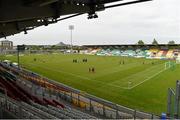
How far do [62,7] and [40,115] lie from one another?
21.1ft

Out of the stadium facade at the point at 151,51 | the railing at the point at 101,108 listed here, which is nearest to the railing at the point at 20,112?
the railing at the point at 101,108

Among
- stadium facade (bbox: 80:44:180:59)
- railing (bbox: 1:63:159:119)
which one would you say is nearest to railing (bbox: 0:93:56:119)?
railing (bbox: 1:63:159:119)

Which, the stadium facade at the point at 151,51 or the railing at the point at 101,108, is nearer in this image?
the railing at the point at 101,108

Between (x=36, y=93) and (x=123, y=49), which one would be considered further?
(x=123, y=49)

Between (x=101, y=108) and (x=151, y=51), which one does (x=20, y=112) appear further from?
(x=151, y=51)

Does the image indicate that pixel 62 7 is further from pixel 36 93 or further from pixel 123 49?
pixel 123 49

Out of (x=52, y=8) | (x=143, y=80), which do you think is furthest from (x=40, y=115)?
(x=143, y=80)

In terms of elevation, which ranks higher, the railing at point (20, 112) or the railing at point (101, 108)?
the railing at point (20, 112)

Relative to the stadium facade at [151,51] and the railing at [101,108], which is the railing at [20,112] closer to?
the railing at [101,108]

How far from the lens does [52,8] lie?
1524 cm

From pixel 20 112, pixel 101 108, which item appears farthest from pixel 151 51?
pixel 20 112

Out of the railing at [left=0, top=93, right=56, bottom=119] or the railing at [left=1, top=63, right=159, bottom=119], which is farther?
the railing at [left=1, top=63, right=159, bottom=119]

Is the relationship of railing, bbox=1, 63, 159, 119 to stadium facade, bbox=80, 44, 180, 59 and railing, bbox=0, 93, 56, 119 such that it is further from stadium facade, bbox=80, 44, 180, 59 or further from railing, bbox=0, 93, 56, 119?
stadium facade, bbox=80, 44, 180, 59

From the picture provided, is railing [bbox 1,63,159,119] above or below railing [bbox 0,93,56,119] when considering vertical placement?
below
